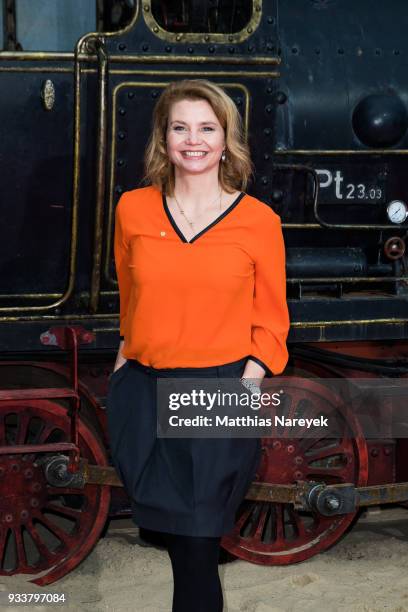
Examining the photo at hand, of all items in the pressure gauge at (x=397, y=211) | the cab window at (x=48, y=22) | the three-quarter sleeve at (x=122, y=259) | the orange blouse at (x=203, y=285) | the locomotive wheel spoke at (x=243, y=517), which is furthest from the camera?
the locomotive wheel spoke at (x=243, y=517)

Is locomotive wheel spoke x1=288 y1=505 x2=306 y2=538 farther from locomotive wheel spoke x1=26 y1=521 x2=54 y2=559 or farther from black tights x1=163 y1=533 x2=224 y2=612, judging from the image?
black tights x1=163 y1=533 x2=224 y2=612

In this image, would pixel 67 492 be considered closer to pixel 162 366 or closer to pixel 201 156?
pixel 162 366

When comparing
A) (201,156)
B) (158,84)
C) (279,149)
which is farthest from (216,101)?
(279,149)

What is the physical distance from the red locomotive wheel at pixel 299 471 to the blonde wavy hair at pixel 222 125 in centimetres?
171

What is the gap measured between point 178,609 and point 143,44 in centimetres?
204

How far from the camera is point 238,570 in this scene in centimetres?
441

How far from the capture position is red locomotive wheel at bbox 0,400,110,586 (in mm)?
4070

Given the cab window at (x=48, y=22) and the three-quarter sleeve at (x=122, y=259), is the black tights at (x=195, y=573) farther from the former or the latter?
the cab window at (x=48, y=22)

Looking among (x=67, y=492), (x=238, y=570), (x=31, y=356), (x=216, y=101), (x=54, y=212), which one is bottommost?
(x=238, y=570)

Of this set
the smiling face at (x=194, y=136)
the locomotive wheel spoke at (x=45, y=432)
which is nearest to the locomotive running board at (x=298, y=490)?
the locomotive wheel spoke at (x=45, y=432)

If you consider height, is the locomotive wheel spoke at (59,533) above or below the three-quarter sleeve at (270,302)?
below

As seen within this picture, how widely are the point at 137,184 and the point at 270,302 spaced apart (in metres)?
1.27

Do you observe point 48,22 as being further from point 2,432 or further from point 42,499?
point 42,499

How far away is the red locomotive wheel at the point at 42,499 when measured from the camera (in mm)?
4070
